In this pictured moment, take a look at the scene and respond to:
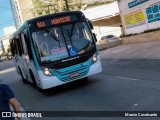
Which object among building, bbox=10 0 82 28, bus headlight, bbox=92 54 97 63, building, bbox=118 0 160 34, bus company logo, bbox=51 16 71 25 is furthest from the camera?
building, bbox=10 0 82 28

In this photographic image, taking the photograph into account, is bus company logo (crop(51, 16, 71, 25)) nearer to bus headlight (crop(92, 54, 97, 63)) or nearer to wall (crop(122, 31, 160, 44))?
bus headlight (crop(92, 54, 97, 63))

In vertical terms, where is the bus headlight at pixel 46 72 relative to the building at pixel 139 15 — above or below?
below

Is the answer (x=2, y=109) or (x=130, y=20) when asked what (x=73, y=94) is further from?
(x=130, y=20)

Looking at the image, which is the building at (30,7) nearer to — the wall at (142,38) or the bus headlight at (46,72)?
the wall at (142,38)

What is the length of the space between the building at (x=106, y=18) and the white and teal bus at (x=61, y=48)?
3807cm

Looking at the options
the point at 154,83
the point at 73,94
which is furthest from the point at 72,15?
the point at 154,83

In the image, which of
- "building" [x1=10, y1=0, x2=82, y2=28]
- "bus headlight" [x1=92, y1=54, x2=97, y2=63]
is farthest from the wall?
"building" [x1=10, y1=0, x2=82, y2=28]

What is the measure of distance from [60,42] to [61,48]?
22cm

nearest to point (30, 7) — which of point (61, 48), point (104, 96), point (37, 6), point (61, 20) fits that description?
point (37, 6)

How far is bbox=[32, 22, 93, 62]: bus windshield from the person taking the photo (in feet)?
Result: 38.0

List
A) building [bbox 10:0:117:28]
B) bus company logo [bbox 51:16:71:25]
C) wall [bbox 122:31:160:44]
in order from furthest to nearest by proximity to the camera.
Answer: building [bbox 10:0:117:28] < wall [bbox 122:31:160:44] < bus company logo [bbox 51:16:71:25]

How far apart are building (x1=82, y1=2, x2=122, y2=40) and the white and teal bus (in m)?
38.1

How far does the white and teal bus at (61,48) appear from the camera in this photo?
1148 centimetres

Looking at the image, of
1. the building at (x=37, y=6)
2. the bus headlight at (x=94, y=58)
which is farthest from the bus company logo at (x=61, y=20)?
the building at (x=37, y=6)
